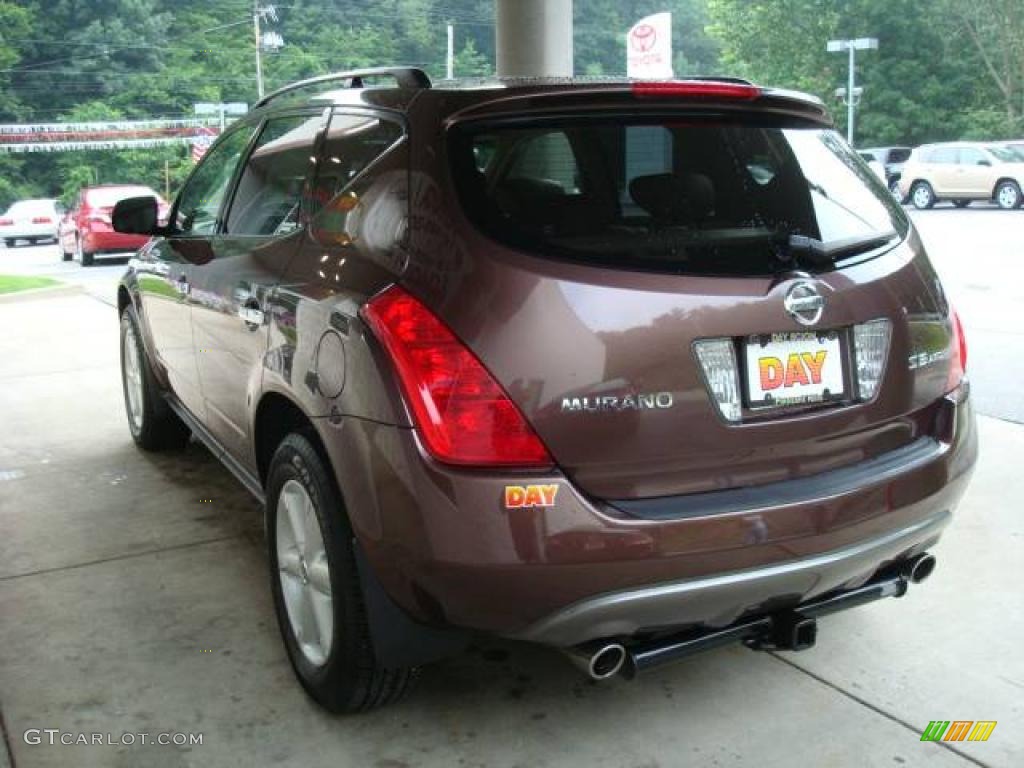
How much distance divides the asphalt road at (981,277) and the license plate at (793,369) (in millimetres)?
3810

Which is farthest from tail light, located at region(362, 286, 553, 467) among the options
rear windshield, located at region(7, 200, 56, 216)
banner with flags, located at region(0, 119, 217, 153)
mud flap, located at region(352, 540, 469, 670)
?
banner with flags, located at region(0, 119, 217, 153)

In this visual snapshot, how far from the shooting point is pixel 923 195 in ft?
83.1

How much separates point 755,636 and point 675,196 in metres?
1.11

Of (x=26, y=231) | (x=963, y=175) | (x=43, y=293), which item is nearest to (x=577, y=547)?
(x=43, y=293)

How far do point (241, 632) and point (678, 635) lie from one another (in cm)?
156

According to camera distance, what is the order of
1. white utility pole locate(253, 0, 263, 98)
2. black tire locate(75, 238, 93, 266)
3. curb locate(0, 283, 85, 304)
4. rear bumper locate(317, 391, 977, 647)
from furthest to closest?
white utility pole locate(253, 0, 263, 98) < black tire locate(75, 238, 93, 266) < curb locate(0, 283, 85, 304) < rear bumper locate(317, 391, 977, 647)

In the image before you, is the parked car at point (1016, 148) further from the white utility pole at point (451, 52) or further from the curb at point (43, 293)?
the white utility pole at point (451, 52)

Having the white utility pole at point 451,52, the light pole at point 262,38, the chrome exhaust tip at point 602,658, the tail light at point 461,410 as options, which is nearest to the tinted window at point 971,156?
the chrome exhaust tip at point 602,658

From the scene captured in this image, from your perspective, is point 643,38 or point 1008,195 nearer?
point 643,38

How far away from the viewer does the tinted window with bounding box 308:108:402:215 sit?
2719mm

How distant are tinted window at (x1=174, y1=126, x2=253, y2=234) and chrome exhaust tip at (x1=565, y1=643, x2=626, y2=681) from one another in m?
2.36

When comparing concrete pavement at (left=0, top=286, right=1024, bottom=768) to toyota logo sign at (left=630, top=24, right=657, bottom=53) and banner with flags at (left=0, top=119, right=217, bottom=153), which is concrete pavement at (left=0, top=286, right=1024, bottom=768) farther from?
banner with flags at (left=0, top=119, right=217, bottom=153)

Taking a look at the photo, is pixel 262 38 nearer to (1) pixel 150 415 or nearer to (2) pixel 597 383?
(1) pixel 150 415

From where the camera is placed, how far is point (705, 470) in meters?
2.32
